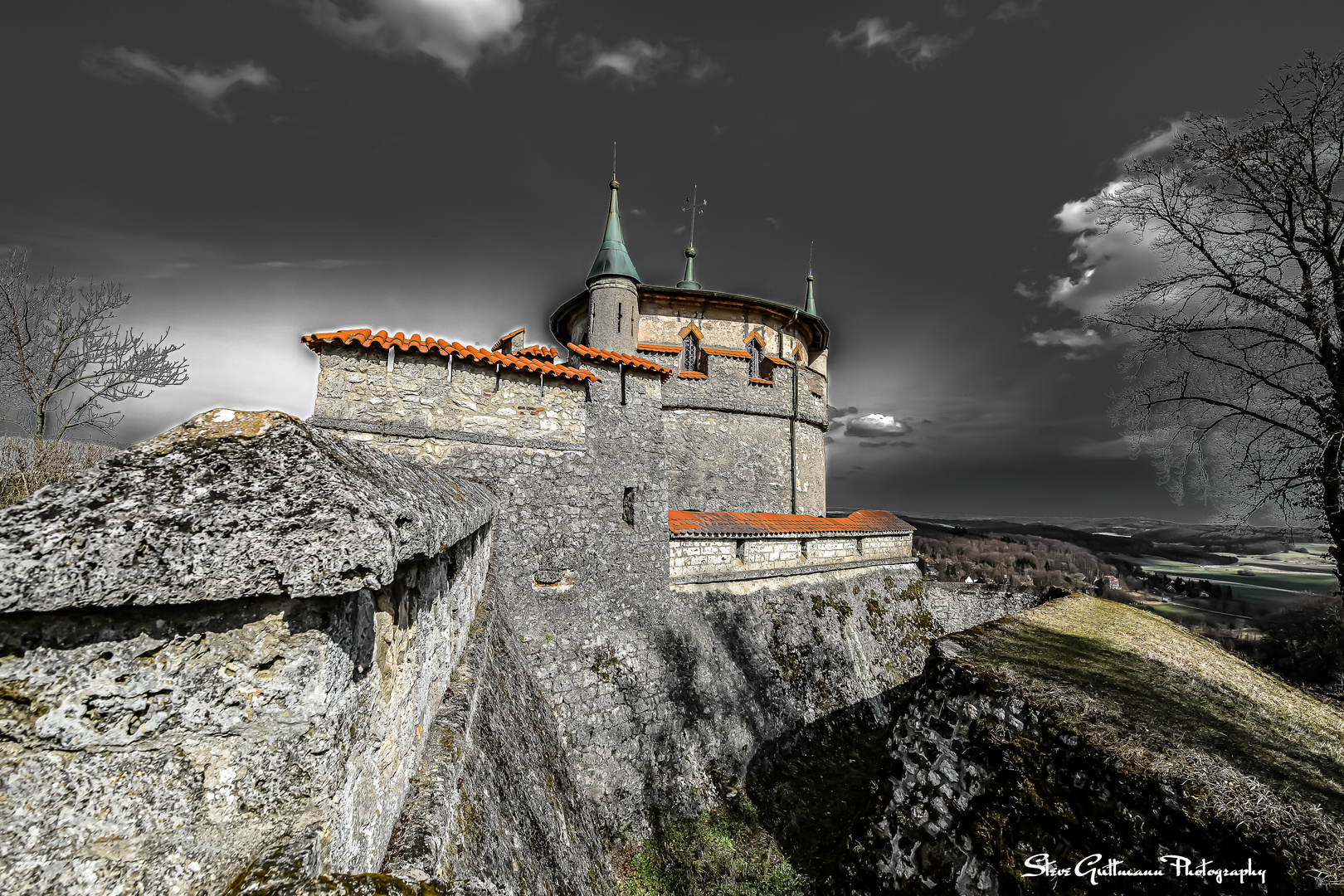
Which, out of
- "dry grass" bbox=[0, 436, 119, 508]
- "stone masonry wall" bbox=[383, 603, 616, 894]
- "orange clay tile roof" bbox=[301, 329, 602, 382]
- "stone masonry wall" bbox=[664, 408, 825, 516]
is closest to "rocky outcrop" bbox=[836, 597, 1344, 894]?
"stone masonry wall" bbox=[383, 603, 616, 894]

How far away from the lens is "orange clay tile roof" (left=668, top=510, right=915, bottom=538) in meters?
10.2

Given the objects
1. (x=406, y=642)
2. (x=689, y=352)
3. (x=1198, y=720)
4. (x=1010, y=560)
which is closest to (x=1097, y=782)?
(x=1198, y=720)

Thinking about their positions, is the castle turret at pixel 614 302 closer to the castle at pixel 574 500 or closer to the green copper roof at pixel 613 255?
the green copper roof at pixel 613 255

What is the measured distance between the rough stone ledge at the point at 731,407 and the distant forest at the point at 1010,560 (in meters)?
11.9

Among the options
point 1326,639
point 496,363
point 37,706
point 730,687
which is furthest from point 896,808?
point 1326,639

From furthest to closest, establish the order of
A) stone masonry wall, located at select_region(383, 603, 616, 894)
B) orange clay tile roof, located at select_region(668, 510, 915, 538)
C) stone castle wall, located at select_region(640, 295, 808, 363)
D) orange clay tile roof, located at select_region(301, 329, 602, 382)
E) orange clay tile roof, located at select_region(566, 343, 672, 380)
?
stone castle wall, located at select_region(640, 295, 808, 363), orange clay tile roof, located at select_region(668, 510, 915, 538), orange clay tile roof, located at select_region(566, 343, 672, 380), orange clay tile roof, located at select_region(301, 329, 602, 382), stone masonry wall, located at select_region(383, 603, 616, 894)

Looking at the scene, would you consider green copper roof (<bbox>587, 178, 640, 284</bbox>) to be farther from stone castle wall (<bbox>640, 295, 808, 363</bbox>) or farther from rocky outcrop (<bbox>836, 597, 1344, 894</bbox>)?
rocky outcrop (<bbox>836, 597, 1344, 894</bbox>)

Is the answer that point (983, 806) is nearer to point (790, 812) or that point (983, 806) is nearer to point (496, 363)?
point (790, 812)

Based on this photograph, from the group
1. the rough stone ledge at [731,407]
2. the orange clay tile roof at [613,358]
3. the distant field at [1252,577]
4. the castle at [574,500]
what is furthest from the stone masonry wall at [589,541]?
the distant field at [1252,577]

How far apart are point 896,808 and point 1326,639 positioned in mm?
13848

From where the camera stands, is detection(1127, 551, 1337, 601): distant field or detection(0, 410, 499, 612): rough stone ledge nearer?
detection(0, 410, 499, 612): rough stone ledge

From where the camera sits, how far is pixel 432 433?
706cm

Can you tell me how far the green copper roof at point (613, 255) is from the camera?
1456 cm

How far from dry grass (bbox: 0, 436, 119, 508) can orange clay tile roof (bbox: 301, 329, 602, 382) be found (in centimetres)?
382
